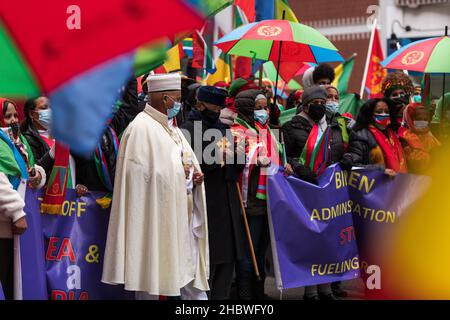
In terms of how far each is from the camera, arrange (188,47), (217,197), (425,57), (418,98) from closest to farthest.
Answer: (217,197)
(425,57)
(418,98)
(188,47)

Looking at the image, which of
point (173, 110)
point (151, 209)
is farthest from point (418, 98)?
point (151, 209)

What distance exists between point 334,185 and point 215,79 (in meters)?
4.31

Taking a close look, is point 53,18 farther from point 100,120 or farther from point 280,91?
→ point 280,91

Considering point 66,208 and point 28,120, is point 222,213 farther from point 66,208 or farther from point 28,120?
point 28,120

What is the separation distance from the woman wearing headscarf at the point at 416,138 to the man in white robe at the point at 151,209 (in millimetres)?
2577

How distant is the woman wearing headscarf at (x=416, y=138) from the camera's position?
7.62 metres

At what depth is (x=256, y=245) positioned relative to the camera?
719 cm

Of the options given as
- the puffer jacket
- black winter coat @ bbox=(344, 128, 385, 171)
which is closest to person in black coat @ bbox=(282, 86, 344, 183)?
black winter coat @ bbox=(344, 128, 385, 171)

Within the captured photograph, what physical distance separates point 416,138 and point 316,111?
1.07m

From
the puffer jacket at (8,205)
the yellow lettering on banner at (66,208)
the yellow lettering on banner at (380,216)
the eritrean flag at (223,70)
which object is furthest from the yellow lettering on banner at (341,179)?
the eritrean flag at (223,70)

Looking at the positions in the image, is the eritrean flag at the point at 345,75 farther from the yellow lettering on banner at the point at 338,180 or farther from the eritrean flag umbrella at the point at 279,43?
the yellow lettering on banner at the point at 338,180

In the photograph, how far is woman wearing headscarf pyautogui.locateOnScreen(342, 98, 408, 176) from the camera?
7.49 metres

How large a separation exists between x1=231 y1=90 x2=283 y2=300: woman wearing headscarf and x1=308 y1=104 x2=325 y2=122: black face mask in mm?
453

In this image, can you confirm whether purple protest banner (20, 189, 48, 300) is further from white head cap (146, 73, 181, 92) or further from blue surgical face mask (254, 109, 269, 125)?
blue surgical face mask (254, 109, 269, 125)
